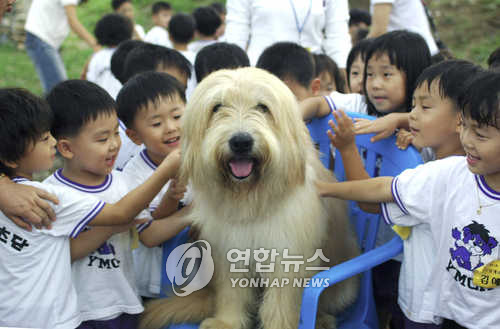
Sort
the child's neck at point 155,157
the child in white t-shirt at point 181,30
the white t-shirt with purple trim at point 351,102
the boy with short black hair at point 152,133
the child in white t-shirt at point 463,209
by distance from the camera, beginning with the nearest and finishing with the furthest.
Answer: the child in white t-shirt at point 463,209 < the boy with short black hair at point 152,133 < the child's neck at point 155,157 < the white t-shirt with purple trim at point 351,102 < the child in white t-shirt at point 181,30

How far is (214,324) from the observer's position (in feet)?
8.23

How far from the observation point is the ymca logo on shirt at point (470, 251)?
6.26 ft

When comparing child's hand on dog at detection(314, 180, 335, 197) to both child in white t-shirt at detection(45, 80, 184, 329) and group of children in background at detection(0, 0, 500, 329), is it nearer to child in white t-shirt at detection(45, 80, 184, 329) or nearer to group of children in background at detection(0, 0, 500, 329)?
group of children in background at detection(0, 0, 500, 329)

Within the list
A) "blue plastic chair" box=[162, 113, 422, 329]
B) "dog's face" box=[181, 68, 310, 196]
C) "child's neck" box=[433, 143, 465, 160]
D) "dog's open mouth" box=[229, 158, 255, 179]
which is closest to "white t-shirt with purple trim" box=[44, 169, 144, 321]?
"blue plastic chair" box=[162, 113, 422, 329]

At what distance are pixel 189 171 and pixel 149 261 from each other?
849mm

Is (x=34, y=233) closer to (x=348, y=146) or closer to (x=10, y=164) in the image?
(x=10, y=164)

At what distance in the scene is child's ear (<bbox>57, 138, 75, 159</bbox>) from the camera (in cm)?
238

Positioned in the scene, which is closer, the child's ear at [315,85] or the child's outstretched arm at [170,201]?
the child's outstretched arm at [170,201]

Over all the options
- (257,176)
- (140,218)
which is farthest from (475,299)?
(140,218)

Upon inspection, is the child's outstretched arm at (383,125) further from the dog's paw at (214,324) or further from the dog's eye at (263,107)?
the dog's paw at (214,324)

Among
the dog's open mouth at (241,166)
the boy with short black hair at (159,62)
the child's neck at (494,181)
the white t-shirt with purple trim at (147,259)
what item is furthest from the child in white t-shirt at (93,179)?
the child's neck at (494,181)

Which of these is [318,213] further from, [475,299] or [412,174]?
[475,299]

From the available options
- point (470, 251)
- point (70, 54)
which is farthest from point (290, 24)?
point (70, 54)

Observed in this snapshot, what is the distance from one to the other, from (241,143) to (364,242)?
1.30 metres
